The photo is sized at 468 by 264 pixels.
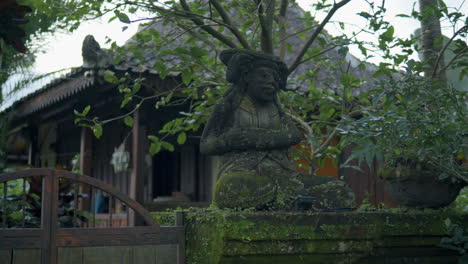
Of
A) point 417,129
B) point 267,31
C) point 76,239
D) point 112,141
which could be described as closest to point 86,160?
point 112,141

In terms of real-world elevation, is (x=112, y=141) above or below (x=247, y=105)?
above

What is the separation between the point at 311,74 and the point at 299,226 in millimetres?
2671

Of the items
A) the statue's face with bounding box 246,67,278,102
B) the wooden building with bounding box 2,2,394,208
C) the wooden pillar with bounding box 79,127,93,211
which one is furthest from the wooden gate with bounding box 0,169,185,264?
the wooden pillar with bounding box 79,127,93,211

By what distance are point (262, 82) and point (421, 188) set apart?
1714mm

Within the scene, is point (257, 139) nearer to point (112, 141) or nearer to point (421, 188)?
point (421, 188)

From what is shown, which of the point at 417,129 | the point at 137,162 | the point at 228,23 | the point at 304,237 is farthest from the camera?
the point at 137,162

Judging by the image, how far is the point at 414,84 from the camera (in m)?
4.57

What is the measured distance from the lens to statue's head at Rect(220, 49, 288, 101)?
187 inches

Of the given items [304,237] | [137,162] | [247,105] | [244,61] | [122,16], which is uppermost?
[122,16]

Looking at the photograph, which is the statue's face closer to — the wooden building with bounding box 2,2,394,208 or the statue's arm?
the statue's arm

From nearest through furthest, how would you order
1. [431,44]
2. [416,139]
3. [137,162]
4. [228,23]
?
[416,139]
[228,23]
[431,44]
[137,162]

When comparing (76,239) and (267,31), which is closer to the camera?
(76,239)

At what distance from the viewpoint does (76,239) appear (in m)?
3.81

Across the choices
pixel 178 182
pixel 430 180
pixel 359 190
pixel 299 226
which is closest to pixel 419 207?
pixel 430 180
